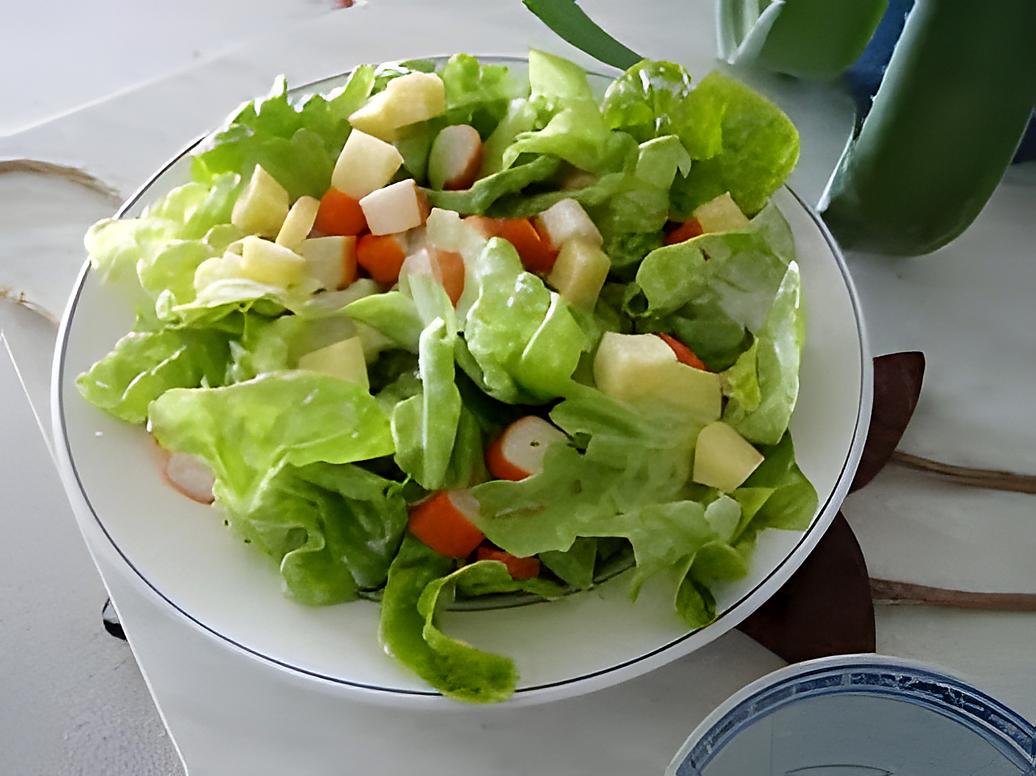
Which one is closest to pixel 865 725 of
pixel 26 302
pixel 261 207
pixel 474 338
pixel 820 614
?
pixel 820 614

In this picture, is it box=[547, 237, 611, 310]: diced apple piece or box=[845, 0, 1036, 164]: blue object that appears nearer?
box=[547, 237, 611, 310]: diced apple piece

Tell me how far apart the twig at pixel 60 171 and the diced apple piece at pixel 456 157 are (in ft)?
1.19

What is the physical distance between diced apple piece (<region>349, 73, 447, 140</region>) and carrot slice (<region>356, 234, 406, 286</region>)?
0.09 m

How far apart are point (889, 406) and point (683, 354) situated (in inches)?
7.3

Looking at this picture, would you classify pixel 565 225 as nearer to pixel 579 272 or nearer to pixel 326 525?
pixel 579 272

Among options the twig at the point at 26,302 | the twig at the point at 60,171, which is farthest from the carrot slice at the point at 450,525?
the twig at the point at 60,171

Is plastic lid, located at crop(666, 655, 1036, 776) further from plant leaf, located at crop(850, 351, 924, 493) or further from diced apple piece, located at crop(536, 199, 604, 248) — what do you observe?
diced apple piece, located at crop(536, 199, 604, 248)

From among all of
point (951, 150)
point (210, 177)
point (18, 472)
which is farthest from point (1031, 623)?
point (18, 472)

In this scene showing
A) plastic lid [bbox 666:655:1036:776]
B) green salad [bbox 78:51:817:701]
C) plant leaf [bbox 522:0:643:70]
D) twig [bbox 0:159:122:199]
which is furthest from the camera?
twig [bbox 0:159:122:199]

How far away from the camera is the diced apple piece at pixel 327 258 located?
2.39 ft

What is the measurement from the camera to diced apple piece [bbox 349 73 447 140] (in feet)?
2.53

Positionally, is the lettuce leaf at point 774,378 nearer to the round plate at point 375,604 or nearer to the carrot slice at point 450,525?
the round plate at point 375,604

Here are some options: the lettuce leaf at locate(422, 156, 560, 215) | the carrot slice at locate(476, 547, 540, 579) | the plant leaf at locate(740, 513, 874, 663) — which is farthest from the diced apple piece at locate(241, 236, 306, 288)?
the plant leaf at locate(740, 513, 874, 663)

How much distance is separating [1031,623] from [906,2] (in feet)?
1.76
